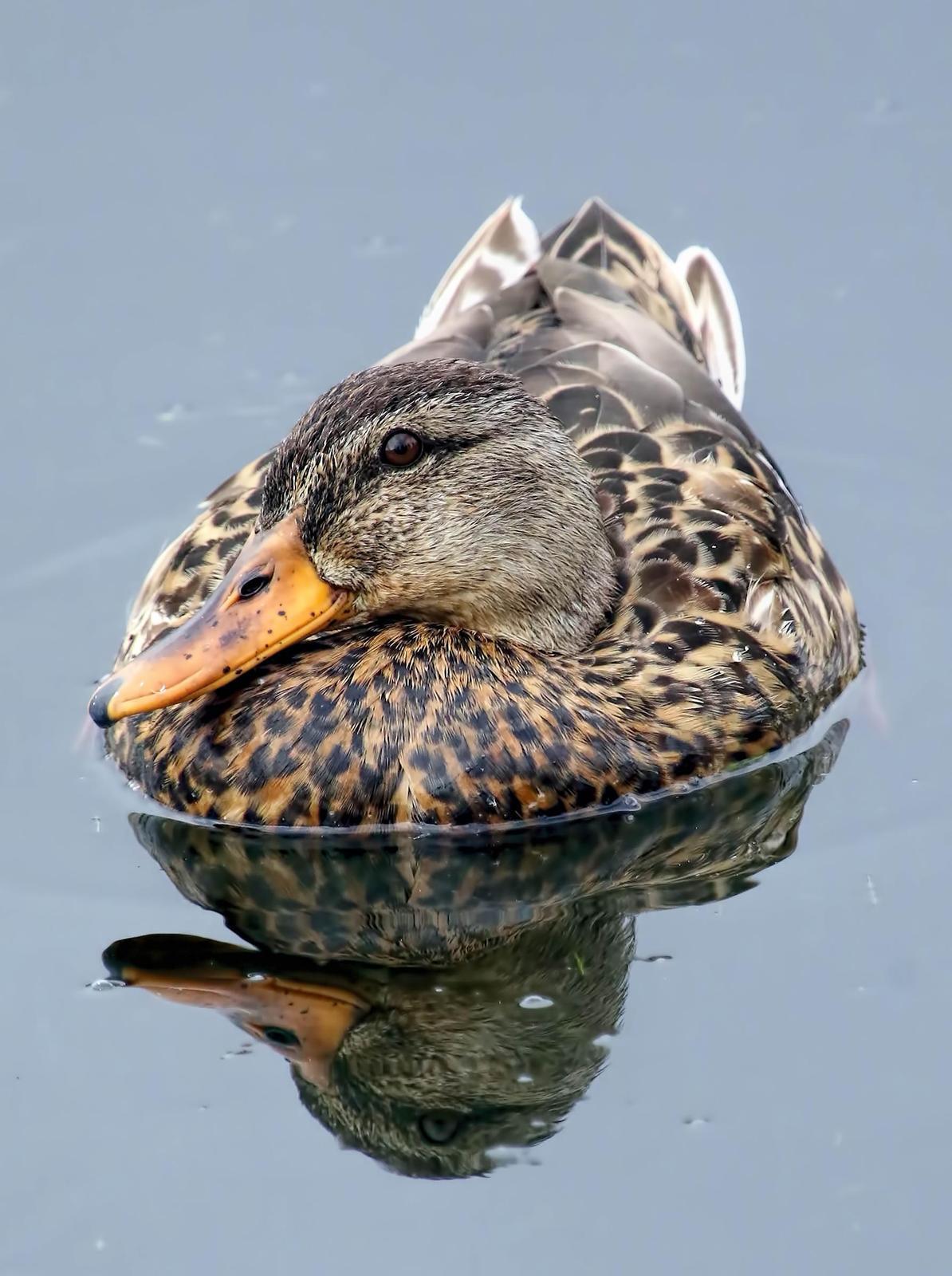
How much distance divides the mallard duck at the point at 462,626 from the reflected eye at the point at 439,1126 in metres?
1.17

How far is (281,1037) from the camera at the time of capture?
6.92 meters

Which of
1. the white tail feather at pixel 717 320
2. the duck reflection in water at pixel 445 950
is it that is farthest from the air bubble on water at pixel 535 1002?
the white tail feather at pixel 717 320

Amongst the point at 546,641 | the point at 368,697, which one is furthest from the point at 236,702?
the point at 546,641

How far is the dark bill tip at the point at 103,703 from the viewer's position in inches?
289

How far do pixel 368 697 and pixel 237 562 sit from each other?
579 millimetres

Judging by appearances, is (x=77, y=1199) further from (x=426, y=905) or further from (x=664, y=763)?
(x=664, y=763)

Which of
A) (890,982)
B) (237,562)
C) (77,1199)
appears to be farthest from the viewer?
(237,562)

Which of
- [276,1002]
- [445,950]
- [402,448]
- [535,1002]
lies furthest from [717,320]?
[276,1002]

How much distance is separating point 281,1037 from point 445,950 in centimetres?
69

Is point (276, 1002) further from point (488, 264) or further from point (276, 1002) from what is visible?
point (488, 264)

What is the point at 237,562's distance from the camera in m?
7.54

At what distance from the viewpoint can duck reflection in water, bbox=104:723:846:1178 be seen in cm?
669

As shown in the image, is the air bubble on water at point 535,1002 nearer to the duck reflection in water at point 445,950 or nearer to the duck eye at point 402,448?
the duck reflection in water at point 445,950

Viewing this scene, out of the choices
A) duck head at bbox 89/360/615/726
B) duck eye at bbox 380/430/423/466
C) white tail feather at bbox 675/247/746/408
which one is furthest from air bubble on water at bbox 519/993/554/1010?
white tail feather at bbox 675/247/746/408
